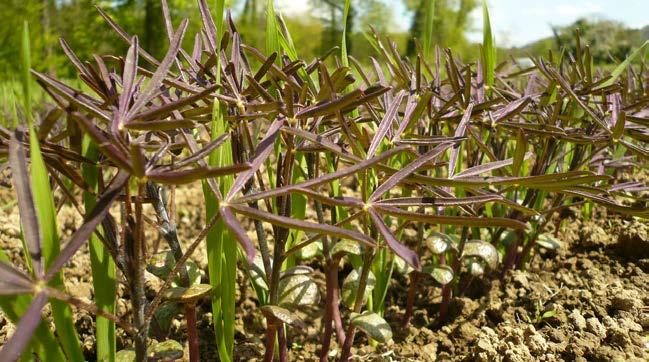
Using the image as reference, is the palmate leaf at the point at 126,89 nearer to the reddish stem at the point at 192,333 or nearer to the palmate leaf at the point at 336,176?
the palmate leaf at the point at 336,176

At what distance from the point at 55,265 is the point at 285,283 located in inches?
17.6

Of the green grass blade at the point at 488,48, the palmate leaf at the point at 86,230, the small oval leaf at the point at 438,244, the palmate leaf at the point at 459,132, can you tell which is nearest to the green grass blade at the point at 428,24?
the green grass blade at the point at 488,48

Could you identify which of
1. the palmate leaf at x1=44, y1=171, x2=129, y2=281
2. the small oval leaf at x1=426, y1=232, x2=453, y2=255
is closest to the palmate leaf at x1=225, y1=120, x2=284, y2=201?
the palmate leaf at x1=44, y1=171, x2=129, y2=281

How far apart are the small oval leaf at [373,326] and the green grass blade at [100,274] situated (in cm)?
37

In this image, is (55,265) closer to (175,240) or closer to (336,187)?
(175,240)

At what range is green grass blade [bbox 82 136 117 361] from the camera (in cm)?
68

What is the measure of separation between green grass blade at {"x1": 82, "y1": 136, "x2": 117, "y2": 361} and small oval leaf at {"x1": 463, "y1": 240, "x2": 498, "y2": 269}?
737 mm

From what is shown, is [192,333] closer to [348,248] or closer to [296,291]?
[296,291]

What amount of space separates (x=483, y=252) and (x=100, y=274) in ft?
2.52

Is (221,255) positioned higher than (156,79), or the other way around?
(156,79)

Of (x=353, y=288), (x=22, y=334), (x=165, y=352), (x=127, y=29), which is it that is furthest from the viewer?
(x=127, y=29)

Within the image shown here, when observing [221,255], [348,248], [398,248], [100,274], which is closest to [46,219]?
[100,274]

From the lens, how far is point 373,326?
2.80 feet

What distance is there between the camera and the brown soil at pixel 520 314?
39.0 inches
